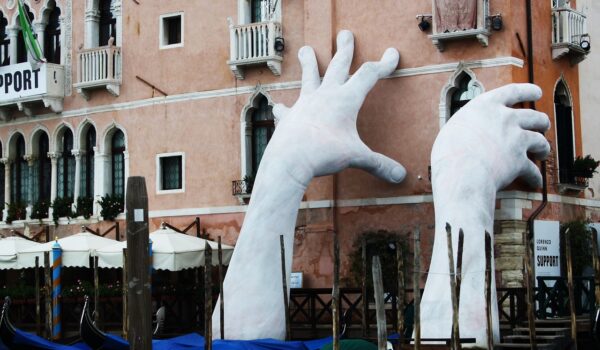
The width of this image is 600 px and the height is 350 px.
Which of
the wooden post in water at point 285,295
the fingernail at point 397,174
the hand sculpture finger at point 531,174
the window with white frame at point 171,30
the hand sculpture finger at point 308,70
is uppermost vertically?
the window with white frame at point 171,30

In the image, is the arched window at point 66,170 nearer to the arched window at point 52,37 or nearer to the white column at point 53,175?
the white column at point 53,175

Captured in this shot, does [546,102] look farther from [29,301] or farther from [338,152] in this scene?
[29,301]

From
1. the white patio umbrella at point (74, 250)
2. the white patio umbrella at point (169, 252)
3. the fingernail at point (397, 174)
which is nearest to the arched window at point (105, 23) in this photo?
the white patio umbrella at point (74, 250)

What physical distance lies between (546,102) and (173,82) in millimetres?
6892

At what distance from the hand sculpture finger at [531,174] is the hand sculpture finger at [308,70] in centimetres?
364

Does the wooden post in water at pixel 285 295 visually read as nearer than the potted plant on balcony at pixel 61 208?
Yes

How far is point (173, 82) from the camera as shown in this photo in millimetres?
23891

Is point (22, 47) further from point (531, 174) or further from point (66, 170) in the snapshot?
point (531, 174)

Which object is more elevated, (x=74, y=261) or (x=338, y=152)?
(x=338, y=152)

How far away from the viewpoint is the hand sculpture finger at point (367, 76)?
20531mm

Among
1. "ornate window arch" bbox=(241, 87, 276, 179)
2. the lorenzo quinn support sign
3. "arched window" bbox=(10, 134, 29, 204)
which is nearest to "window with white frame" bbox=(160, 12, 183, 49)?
"ornate window arch" bbox=(241, 87, 276, 179)

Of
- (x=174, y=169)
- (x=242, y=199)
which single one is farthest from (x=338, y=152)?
(x=174, y=169)

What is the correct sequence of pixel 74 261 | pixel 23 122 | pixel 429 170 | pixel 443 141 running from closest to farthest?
pixel 443 141, pixel 429 170, pixel 74 261, pixel 23 122

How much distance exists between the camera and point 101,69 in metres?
24.5
